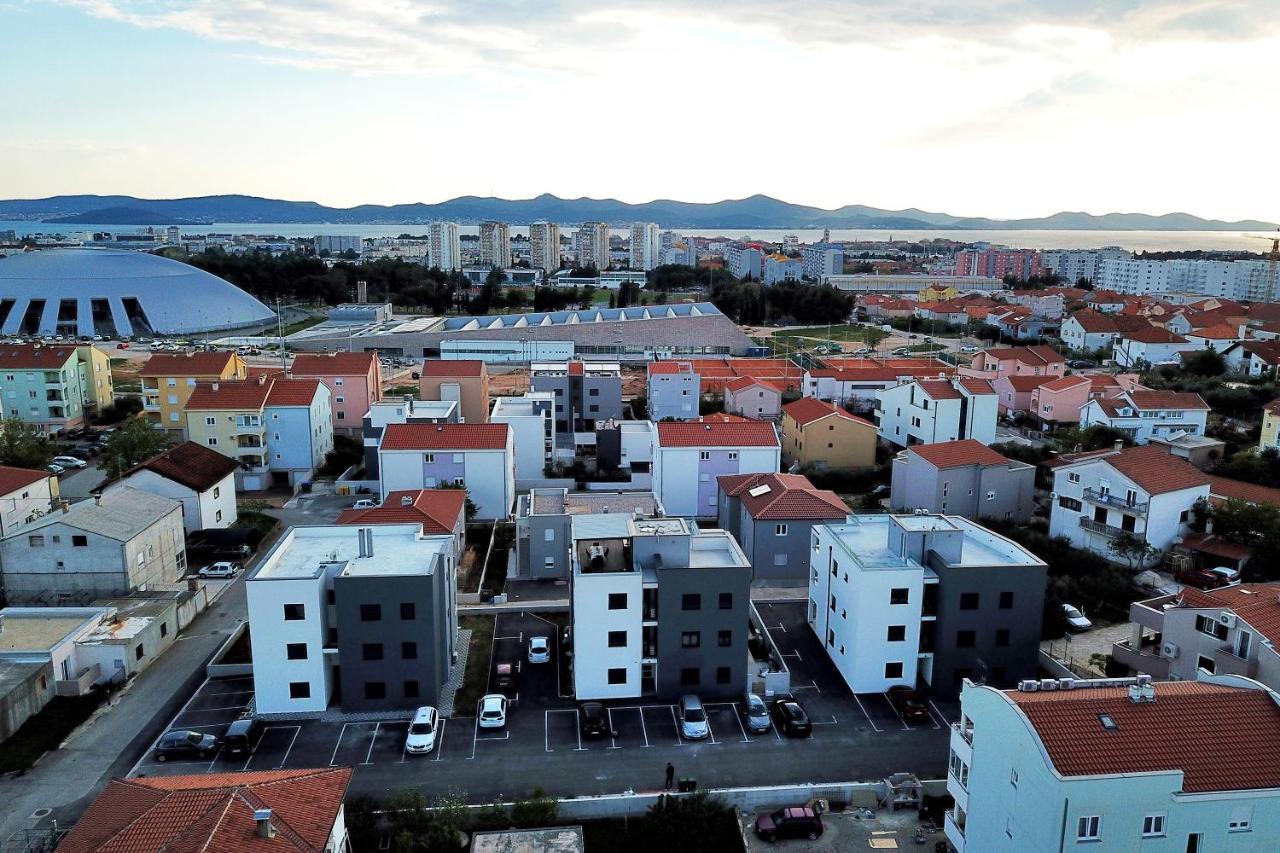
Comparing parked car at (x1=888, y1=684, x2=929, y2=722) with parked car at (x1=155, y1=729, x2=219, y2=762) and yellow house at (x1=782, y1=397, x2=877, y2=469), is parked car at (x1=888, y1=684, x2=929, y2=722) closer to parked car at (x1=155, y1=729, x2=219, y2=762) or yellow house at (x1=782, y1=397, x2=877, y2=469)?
parked car at (x1=155, y1=729, x2=219, y2=762)

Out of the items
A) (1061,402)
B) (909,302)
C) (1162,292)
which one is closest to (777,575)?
(1061,402)

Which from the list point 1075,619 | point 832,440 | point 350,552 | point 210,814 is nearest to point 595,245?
point 832,440

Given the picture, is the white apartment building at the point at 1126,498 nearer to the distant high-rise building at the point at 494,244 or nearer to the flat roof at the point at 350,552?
the flat roof at the point at 350,552

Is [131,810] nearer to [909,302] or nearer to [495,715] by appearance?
[495,715]

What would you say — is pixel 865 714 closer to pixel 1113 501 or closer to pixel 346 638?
pixel 346 638

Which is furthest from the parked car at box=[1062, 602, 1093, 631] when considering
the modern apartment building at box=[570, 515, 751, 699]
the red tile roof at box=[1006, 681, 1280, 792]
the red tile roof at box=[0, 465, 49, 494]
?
the red tile roof at box=[0, 465, 49, 494]

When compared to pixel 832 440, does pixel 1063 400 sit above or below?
above

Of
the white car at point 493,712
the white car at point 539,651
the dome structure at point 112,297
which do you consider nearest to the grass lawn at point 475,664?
the white car at point 493,712
